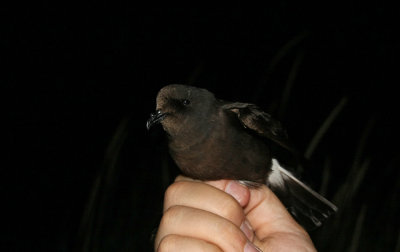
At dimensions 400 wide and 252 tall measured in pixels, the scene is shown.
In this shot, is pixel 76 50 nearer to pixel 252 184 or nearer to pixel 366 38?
pixel 252 184

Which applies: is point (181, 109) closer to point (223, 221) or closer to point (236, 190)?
point (236, 190)

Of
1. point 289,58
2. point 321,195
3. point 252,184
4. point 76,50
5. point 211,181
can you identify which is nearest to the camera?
point 211,181

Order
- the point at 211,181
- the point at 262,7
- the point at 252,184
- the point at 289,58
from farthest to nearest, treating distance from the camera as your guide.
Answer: the point at 262,7
the point at 289,58
the point at 252,184
the point at 211,181

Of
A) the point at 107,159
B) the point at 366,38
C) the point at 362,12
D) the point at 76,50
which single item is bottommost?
the point at 107,159

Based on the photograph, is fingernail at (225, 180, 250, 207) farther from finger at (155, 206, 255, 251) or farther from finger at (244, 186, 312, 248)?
finger at (155, 206, 255, 251)

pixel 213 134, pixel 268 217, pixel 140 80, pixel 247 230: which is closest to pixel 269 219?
pixel 268 217

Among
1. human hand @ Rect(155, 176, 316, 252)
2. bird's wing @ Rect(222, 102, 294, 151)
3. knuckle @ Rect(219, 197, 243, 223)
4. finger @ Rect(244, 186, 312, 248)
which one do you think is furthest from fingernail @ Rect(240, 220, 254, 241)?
bird's wing @ Rect(222, 102, 294, 151)

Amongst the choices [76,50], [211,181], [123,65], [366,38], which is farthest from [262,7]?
[211,181]
